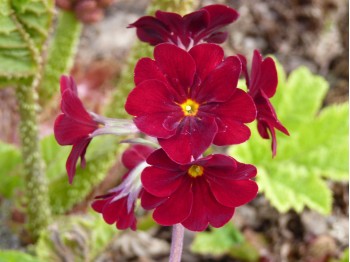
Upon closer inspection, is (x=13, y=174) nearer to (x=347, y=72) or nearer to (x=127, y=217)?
(x=127, y=217)

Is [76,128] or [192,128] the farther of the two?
[76,128]

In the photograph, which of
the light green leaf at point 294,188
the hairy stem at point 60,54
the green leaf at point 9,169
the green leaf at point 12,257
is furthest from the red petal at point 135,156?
the hairy stem at point 60,54

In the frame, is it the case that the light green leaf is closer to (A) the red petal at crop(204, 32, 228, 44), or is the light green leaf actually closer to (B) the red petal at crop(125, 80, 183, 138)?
(A) the red petal at crop(204, 32, 228, 44)

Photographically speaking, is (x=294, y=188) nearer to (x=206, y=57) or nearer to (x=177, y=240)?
(x=177, y=240)

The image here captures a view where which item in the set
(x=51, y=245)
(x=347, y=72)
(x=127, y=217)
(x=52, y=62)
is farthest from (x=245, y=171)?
(x=347, y=72)

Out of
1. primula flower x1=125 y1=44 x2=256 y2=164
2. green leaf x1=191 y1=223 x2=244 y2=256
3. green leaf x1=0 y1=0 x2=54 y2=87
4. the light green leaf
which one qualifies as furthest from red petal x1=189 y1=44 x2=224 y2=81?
green leaf x1=191 y1=223 x2=244 y2=256

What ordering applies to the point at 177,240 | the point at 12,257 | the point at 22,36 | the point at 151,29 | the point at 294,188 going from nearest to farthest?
the point at 177,240, the point at 151,29, the point at 12,257, the point at 22,36, the point at 294,188

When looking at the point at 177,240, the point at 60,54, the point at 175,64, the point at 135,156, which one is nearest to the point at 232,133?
the point at 175,64
